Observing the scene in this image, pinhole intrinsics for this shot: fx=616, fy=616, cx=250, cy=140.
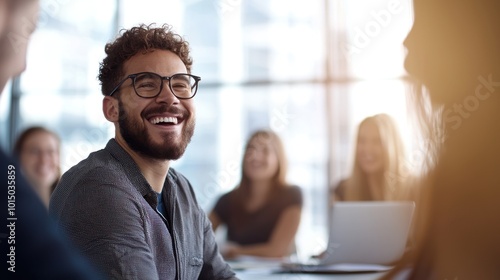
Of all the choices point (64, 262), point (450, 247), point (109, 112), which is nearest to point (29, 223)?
point (64, 262)

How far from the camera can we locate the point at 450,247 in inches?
16.9

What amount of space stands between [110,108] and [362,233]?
91 centimetres

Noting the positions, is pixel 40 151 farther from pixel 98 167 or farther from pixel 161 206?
pixel 98 167

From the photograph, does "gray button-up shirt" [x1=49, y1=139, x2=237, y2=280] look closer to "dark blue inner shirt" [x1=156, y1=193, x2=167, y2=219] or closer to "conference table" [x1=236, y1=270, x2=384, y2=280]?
"dark blue inner shirt" [x1=156, y1=193, x2=167, y2=219]

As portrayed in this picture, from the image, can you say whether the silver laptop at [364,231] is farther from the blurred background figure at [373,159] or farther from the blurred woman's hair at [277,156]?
the blurred woman's hair at [277,156]

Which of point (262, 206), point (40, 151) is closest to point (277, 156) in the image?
point (262, 206)

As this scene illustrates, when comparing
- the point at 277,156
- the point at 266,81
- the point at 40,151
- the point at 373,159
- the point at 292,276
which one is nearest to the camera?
the point at 292,276

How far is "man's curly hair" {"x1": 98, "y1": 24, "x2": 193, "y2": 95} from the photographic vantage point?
4.74 ft

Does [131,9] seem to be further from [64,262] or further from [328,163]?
[64,262]

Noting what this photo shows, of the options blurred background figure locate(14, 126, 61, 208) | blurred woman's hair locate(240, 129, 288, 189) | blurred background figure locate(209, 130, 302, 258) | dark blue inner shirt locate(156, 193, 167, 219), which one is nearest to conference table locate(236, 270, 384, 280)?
dark blue inner shirt locate(156, 193, 167, 219)

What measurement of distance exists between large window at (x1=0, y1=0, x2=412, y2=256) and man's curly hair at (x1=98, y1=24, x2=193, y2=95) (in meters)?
3.37

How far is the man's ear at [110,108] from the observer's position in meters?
1.43

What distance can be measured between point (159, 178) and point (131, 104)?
181mm

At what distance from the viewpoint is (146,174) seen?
54.2 inches
